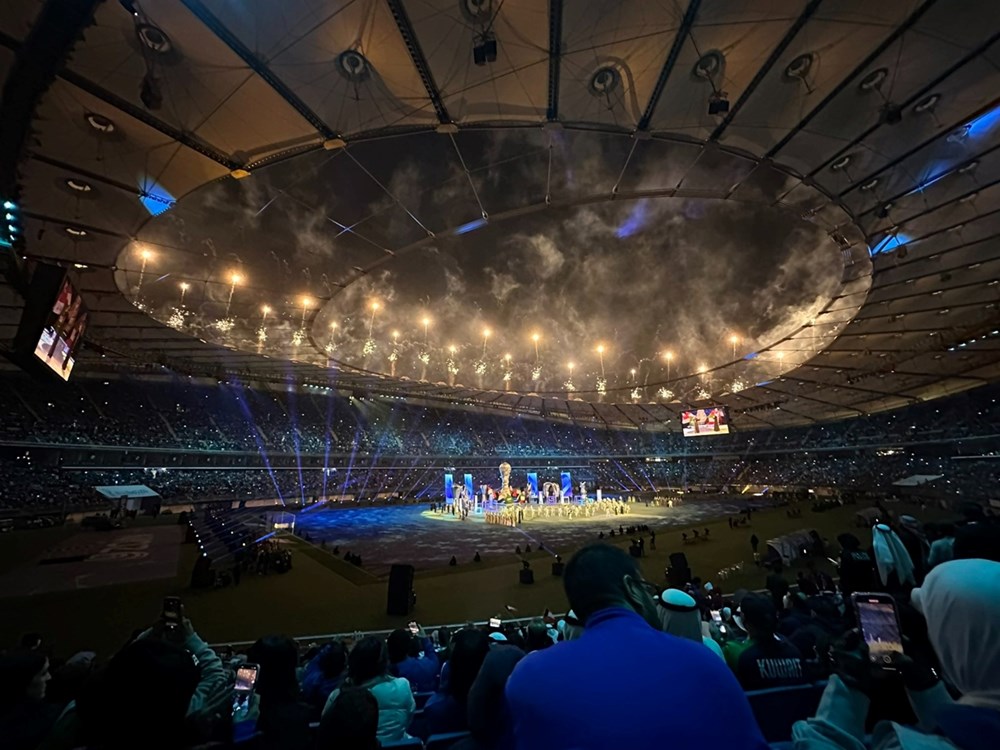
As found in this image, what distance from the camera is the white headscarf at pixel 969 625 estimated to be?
56.1 inches

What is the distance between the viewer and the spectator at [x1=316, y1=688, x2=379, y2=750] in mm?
1967

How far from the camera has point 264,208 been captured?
1328 centimetres

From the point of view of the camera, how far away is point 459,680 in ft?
10.1

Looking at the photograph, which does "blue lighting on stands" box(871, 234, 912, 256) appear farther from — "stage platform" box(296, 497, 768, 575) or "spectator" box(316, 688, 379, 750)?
"spectator" box(316, 688, 379, 750)

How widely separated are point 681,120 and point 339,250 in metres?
11.7

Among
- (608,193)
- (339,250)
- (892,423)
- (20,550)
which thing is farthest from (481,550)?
(892,423)

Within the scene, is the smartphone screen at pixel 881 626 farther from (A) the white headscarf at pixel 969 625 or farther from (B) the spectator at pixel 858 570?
(B) the spectator at pixel 858 570

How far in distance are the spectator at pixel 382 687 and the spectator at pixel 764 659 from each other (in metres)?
2.82

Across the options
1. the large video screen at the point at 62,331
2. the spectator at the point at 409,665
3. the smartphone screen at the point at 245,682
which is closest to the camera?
the smartphone screen at the point at 245,682

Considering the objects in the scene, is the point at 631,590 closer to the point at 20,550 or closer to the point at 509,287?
the point at 20,550

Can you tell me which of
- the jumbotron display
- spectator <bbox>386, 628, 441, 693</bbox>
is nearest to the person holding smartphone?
spectator <bbox>386, 628, 441, 693</bbox>

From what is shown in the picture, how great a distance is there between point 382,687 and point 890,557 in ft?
20.6

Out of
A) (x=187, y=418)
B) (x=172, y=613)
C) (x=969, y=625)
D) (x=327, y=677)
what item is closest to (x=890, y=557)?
(x=969, y=625)

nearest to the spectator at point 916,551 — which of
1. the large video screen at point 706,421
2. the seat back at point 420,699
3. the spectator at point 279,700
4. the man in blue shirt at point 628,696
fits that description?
the seat back at point 420,699
